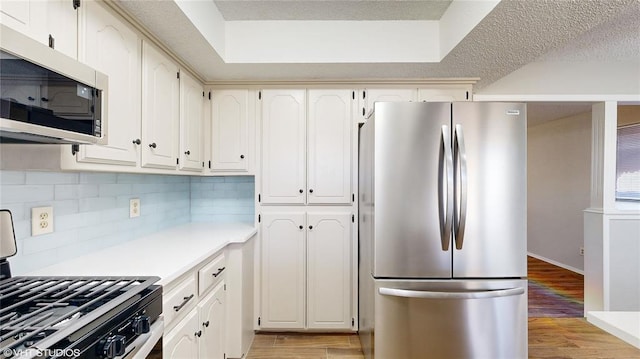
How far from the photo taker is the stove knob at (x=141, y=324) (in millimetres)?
954

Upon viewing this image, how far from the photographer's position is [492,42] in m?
1.82

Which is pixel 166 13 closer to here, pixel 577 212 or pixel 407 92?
pixel 407 92

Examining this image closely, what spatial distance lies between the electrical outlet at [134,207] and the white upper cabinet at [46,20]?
1006 mm

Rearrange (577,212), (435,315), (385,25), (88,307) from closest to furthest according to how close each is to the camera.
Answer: (88,307)
(435,315)
(385,25)
(577,212)

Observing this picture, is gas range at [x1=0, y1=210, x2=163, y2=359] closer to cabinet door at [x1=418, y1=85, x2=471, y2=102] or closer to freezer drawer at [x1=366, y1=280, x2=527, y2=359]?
freezer drawer at [x1=366, y1=280, x2=527, y2=359]

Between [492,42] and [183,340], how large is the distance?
2.36m

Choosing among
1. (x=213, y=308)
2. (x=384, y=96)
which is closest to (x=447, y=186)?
(x=384, y=96)

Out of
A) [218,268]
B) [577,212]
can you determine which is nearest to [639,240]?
[577,212]

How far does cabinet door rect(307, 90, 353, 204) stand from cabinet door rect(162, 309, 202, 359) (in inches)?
48.3

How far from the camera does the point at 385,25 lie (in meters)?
2.13

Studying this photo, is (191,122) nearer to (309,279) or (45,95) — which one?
(45,95)

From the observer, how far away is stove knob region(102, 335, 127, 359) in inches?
32.3

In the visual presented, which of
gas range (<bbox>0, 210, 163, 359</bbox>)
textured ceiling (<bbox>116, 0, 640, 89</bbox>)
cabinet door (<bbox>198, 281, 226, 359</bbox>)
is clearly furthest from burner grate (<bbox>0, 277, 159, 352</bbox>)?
textured ceiling (<bbox>116, 0, 640, 89</bbox>)

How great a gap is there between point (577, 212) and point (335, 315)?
13.5 feet
